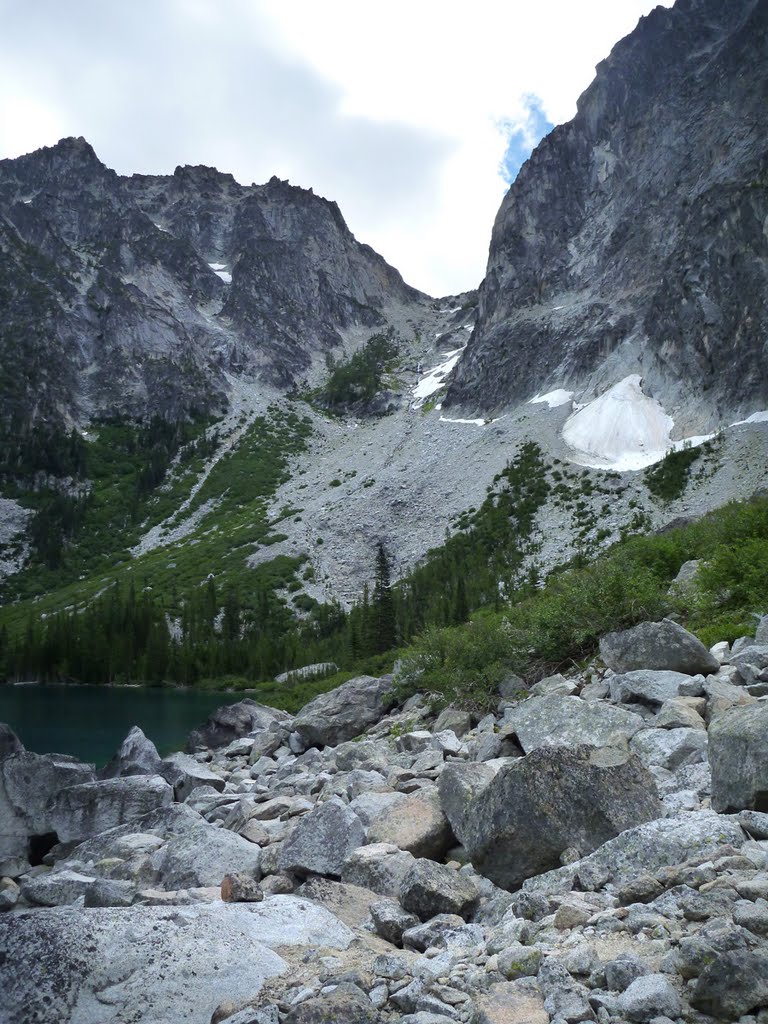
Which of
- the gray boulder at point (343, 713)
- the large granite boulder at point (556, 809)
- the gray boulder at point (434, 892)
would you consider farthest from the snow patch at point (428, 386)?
the gray boulder at point (434, 892)

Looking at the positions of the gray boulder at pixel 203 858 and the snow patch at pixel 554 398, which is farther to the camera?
the snow patch at pixel 554 398

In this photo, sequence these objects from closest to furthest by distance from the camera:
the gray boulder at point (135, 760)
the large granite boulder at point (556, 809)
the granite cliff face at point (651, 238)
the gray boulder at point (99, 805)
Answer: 1. the large granite boulder at point (556, 809)
2. the gray boulder at point (99, 805)
3. the gray boulder at point (135, 760)
4. the granite cliff face at point (651, 238)

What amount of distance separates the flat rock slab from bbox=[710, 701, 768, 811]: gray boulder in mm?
3777

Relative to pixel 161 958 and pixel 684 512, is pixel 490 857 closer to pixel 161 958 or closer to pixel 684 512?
pixel 161 958

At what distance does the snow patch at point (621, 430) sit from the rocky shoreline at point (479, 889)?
90.8m

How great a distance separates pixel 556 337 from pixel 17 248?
157399mm

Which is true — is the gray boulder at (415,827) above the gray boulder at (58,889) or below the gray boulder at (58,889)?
above

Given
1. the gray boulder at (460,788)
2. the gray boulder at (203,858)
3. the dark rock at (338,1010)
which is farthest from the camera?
the gray boulder at (203,858)

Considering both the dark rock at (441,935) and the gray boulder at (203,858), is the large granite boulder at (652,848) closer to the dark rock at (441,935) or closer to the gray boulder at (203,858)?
the dark rock at (441,935)

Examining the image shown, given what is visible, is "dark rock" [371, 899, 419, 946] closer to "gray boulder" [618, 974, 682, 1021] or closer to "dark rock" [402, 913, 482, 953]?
"dark rock" [402, 913, 482, 953]

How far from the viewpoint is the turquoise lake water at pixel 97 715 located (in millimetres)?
37781

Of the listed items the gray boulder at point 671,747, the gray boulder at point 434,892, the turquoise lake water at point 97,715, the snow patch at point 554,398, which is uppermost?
the snow patch at point 554,398

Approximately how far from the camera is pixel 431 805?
871 centimetres

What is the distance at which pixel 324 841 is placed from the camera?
8.27 metres
